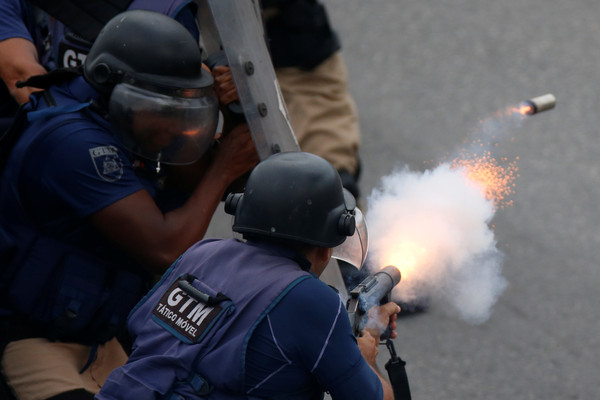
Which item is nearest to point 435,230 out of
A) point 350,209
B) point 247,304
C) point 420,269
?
point 420,269

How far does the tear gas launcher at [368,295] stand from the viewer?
2545 mm

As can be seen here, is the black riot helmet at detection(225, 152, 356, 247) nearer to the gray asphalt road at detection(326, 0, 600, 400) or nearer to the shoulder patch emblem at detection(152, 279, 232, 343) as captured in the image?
the shoulder patch emblem at detection(152, 279, 232, 343)

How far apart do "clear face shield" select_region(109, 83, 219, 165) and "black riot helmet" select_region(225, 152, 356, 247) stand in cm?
56

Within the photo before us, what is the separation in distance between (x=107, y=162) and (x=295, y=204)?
759mm

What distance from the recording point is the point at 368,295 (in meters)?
2.61

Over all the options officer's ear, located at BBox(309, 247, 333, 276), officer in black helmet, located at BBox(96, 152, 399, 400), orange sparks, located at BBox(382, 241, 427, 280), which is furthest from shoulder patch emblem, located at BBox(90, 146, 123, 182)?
orange sparks, located at BBox(382, 241, 427, 280)

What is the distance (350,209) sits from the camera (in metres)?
2.46

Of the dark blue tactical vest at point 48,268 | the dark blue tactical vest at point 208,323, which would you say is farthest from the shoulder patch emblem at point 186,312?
the dark blue tactical vest at point 48,268

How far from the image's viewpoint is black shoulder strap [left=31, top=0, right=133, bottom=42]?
328 centimetres

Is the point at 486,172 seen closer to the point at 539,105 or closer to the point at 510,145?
the point at 539,105

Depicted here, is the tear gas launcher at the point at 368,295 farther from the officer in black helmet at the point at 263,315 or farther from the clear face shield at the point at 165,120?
the clear face shield at the point at 165,120

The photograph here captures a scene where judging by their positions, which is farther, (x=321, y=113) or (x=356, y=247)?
(x=321, y=113)

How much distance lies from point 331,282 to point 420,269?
29 cm

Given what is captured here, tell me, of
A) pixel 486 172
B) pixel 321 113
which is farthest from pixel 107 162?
pixel 321 113
